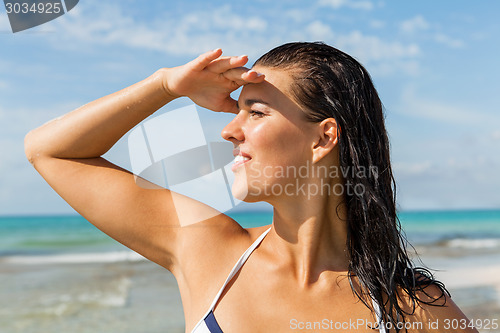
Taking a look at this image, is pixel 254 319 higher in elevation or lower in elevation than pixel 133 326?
higher

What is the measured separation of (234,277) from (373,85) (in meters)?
1.12

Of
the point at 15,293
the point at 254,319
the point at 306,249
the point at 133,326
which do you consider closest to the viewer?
the point at 254,319

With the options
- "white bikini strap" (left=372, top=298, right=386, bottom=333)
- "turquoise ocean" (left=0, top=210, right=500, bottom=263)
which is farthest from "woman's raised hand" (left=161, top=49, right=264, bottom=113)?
"turquoise ocean" (left=0, top=210, right=500, bottom=263)

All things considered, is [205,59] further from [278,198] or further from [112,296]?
[112,296]

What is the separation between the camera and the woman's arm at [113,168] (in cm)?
216

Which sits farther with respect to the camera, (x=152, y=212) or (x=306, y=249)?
(x=306, y=249)

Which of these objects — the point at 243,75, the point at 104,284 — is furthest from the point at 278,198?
the point at 104,284

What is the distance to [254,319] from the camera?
2145mm

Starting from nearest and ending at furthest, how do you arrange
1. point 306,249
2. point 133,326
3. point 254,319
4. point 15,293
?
point 254,319
point 306,249
point 133,326
point 15,293

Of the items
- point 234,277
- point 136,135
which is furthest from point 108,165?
point 234,277

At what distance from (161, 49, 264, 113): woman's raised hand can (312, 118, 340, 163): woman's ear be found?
365 mm

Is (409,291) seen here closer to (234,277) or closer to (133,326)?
(234,277)

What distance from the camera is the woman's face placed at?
2146mm

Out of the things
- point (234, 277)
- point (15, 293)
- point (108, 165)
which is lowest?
point (15, 293)
